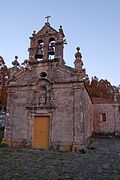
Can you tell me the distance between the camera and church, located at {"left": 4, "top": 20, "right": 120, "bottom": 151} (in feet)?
36.0

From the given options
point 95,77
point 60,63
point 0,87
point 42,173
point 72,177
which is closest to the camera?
point 72,177

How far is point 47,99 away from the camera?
11.9 metres

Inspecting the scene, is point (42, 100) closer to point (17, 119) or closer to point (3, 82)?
point (17, 119)

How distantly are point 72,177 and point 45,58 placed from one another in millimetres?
9271

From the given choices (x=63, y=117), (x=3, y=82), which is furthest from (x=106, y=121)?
(x=3, y=82)

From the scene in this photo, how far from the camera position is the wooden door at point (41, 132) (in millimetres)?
11366

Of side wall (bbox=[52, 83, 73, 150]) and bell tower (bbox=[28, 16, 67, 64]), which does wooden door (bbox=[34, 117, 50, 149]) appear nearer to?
side wall (bbox=[52, 83, 73, 150])

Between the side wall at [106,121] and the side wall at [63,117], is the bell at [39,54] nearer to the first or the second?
the side wall at [63,117]

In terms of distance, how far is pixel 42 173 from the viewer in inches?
217

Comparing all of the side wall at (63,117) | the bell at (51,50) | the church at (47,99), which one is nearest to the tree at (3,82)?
the church at (47,99)

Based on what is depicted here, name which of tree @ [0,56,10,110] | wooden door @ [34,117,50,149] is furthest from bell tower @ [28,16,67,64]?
tree @ [0,56,10,110]

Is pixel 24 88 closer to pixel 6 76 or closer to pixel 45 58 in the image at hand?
pixel 45 58

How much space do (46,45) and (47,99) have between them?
4282 millimetres

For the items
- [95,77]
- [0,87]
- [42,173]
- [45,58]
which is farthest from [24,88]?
[95,77]
